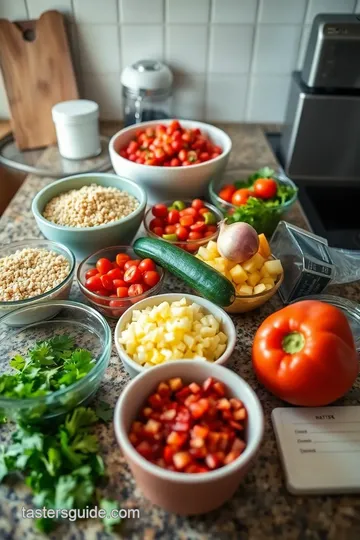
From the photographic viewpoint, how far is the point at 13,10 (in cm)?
141

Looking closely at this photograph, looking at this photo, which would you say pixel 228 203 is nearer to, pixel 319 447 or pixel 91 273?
pixel 91 273

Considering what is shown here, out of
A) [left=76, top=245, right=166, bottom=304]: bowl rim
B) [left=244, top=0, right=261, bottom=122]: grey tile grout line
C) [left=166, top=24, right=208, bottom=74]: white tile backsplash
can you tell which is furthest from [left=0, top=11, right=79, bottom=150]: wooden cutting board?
[left=76, top=245, right=166, bottom=304]: bowl rim

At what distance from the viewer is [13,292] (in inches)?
Result: 35.2

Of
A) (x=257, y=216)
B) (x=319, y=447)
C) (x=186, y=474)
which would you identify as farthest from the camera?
(x=257, y=216)

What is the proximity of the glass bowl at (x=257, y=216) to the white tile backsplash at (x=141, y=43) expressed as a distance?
0.51 meters

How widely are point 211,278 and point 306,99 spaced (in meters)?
0.77

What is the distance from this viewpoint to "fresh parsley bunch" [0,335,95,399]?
717mm

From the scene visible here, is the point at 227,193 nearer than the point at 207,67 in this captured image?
Yes

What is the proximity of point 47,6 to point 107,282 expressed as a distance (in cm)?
103

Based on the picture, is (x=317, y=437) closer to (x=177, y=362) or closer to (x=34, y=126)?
(x=177, y=362)

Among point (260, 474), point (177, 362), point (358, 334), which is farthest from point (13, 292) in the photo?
point (358, 334)

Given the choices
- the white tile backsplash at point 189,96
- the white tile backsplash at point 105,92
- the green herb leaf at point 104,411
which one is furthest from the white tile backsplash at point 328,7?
the green herb leaf at point 104,411

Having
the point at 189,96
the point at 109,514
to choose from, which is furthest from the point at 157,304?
the point at 189,96

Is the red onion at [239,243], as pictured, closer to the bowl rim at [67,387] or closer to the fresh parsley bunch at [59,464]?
the bowl rim at [67,387]
